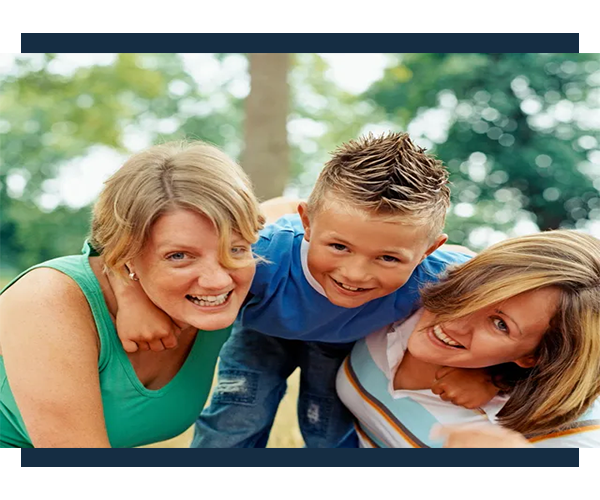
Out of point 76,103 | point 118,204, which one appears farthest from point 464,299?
point 76,103

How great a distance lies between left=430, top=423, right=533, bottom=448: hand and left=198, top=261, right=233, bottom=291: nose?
0.91 metres

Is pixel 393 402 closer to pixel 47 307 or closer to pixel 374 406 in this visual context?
pixel 374 406

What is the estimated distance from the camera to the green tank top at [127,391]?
2.21 m

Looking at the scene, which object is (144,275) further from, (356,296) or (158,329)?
(356,296)

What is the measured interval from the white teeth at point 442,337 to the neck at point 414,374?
0.22 meters

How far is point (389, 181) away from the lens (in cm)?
221

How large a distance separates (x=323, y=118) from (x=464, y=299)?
11.0 metres

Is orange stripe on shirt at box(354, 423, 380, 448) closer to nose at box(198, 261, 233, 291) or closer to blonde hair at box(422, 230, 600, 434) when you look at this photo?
blonde hair at box(422, 230, 600, 434)

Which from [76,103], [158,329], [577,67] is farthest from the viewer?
[76,103]

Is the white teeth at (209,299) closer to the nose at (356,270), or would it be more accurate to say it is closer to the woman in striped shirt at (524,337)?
the nose at (356,270)

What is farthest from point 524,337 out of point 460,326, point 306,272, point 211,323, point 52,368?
point 52,368

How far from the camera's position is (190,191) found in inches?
83.0

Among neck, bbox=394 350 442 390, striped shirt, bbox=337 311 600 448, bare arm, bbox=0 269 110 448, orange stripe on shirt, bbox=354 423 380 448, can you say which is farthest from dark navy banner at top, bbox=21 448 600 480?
orange stripe on shirt, bbox=354 423 380 448
